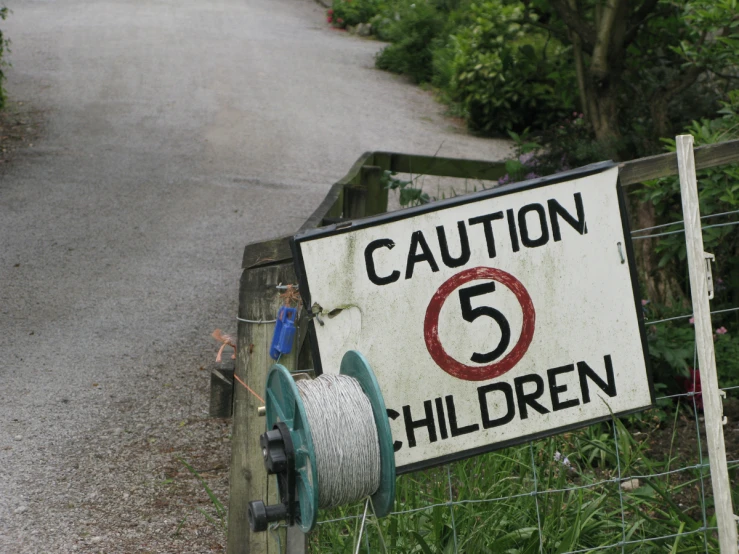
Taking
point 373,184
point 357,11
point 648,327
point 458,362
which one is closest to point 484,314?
point 458,362

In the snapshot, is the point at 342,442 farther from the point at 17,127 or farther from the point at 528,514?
the point at 17,127

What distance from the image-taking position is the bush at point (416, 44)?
16.8 meters

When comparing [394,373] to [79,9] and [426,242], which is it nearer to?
[426,242]

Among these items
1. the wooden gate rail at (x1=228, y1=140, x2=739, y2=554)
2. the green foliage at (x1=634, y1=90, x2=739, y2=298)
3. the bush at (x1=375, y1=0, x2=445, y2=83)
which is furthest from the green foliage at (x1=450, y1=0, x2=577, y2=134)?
the wooden gate rail at (x1=228, y1=140, x2=739, y2=554)

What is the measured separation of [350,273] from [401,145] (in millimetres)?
9847

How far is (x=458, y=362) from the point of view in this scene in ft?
8.38

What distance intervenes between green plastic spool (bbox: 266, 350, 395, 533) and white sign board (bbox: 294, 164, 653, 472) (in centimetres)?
28

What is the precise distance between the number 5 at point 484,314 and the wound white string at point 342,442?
48cm

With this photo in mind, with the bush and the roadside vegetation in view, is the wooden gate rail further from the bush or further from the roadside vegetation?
the bush

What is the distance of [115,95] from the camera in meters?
13.7

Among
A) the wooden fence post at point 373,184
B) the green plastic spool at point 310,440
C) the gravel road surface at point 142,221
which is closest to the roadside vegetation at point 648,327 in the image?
the wooden fence post at point 373,184

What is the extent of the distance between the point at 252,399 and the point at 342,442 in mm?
648

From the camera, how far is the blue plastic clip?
8.44ft

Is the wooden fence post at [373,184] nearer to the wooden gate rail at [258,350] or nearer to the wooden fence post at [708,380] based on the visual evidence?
the wooden gate rail at [258,350]
